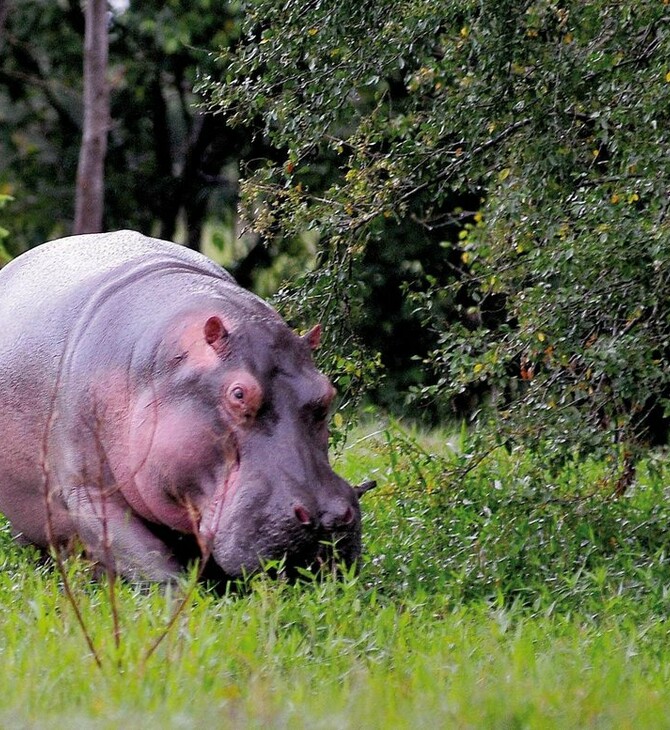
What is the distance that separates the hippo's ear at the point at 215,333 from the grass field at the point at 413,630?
883 millimetres

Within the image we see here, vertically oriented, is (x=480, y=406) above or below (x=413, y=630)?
above

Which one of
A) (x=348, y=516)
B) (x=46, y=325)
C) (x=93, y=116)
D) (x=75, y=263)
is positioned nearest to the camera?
(x=348, y=516)

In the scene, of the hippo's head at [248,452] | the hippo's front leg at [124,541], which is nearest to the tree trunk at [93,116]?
the hippo's front leg at [124,541]

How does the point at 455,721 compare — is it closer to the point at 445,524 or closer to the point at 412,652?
the point at 412,652

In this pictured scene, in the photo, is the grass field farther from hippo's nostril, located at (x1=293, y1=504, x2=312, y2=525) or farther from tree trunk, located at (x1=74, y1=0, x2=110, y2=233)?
tree trunk, located at (x1=74, y1=0, x2=110, y2=233)

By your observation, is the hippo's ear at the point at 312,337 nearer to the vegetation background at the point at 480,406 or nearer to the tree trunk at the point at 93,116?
the vegetation background at the point at 480,406

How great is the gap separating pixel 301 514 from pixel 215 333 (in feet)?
2.62

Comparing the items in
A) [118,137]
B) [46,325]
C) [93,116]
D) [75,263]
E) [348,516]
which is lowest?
[348,516]

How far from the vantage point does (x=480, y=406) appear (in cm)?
657

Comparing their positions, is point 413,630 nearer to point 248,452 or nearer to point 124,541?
point 248,452

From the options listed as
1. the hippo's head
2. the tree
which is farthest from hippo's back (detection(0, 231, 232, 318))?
the tree

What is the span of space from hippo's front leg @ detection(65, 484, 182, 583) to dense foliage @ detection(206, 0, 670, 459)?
1459 mm

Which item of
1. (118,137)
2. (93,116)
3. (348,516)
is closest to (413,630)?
(348,516)

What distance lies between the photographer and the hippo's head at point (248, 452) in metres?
5.00
